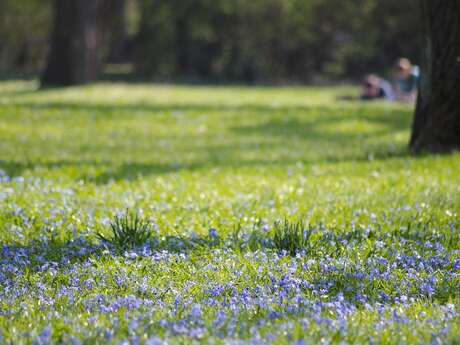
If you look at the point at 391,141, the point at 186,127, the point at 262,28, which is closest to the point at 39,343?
the point at 391,141

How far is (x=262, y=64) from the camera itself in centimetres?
3575

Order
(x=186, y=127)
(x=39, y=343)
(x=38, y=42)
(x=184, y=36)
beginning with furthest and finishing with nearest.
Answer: (x=38, y=42) < (x=184, y=36) < (x=186, y=127) < (x=39, y=343)

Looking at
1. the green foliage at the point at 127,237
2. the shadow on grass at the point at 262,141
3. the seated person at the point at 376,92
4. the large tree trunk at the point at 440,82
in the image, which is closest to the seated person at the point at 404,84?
the seated person at the point at 376,92

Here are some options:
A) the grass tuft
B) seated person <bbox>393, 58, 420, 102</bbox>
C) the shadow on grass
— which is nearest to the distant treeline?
seated person <bbox>393, 58, 420, 102</bbox>

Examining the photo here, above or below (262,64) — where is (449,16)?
above

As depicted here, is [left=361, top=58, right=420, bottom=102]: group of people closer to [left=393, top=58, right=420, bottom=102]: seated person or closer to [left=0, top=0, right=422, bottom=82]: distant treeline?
[left=393, top=58, right=420, bottom=102]: seated person

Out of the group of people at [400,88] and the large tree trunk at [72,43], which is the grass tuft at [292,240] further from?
the large tree trunk at [72,43]

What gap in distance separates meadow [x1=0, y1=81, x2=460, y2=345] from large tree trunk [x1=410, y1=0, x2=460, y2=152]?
0.38 metres

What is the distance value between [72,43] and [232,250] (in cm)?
1963

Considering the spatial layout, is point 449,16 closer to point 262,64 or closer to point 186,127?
point 186,127

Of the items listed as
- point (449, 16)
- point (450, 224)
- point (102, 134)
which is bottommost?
point (102, 134)

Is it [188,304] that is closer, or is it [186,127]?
[188,304]

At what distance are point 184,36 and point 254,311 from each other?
35.6 meters

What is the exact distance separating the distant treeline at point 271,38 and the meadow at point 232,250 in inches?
942
